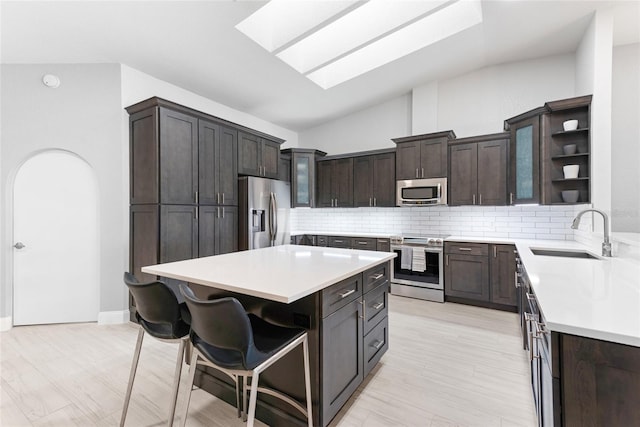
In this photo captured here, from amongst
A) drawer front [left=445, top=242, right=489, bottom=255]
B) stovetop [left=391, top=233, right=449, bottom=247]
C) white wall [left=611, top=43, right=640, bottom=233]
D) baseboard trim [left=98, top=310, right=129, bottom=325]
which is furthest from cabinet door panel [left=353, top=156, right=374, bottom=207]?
baseboard trim [left=98, top=310, right=129, bottom=325]

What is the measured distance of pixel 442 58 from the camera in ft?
13.5

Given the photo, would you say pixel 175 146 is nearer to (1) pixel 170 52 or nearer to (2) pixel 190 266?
(1) pixel 170 52

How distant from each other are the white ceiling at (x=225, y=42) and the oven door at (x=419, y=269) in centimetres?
273

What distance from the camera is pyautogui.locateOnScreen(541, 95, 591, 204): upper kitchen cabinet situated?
128 inches

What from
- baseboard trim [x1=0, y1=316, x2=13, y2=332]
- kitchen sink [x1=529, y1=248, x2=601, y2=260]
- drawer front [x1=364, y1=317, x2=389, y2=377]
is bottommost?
baseboard trim [x1=0, y1=316, x2=13, y2=332]

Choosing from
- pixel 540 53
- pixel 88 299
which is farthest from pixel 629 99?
pixel 88 299

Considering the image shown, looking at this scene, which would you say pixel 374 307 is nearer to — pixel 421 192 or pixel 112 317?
pixel 421 192

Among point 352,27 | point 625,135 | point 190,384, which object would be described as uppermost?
point 352,27

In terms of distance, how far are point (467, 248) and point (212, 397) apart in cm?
354

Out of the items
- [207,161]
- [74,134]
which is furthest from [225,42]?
[74,134]

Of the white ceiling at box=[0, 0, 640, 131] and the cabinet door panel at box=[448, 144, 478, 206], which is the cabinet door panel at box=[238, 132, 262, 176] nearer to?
the white ceiling at box=[0, 0, 640, 131]

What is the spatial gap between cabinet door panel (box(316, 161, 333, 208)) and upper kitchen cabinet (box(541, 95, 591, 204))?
333 cm

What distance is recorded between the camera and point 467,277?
3.98 meters

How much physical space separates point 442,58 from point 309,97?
2.09m
